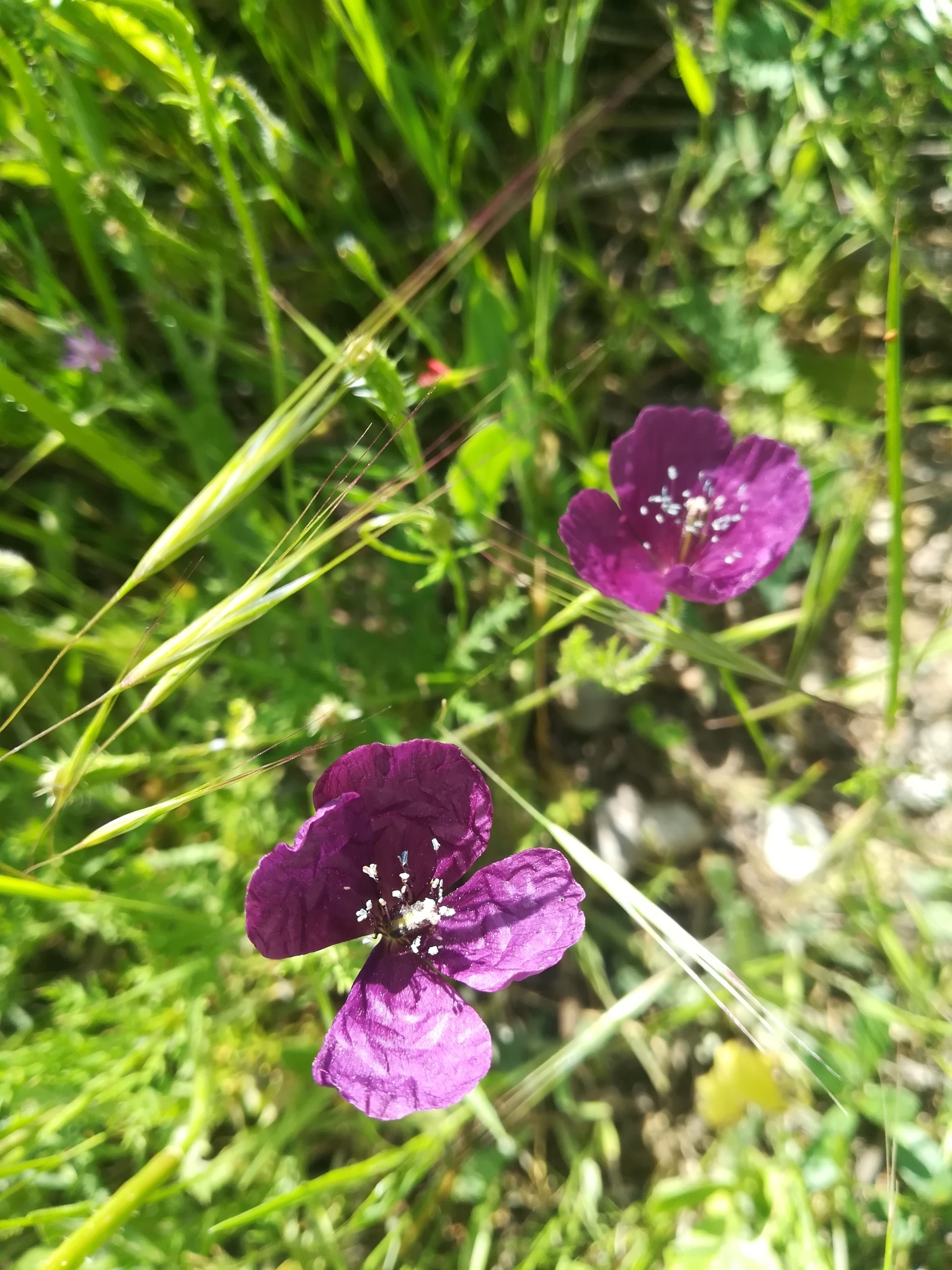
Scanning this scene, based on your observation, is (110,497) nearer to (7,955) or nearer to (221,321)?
(221,321)

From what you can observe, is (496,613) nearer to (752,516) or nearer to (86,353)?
(752,516)

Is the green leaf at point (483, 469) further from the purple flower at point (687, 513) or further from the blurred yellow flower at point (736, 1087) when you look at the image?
the blurred yellow flower at point (736, 1087)

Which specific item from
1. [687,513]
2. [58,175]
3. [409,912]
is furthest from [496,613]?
[58,175]

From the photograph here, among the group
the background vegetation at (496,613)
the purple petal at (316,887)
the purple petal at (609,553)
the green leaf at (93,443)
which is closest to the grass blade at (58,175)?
the background vegetation at (496,613)

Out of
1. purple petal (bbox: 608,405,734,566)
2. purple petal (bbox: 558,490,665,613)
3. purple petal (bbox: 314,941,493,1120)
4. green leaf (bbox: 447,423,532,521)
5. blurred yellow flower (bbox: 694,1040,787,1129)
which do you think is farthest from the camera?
blurred yellow flower (bbox: 694,1040,787,1129)

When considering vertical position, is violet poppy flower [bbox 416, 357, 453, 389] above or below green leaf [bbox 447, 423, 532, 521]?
above

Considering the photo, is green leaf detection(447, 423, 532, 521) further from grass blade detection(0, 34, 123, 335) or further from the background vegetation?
grass blade detection(0, 34, 123, 335)

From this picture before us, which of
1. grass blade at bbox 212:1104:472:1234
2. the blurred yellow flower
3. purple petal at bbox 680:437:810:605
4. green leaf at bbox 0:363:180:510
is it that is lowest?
the blurred yellow flower

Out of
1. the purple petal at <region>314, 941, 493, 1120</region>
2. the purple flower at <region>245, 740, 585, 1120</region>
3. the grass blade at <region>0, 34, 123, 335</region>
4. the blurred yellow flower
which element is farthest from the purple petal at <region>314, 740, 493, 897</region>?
the grass blade at <region>0, 34, 123, 335</region>
